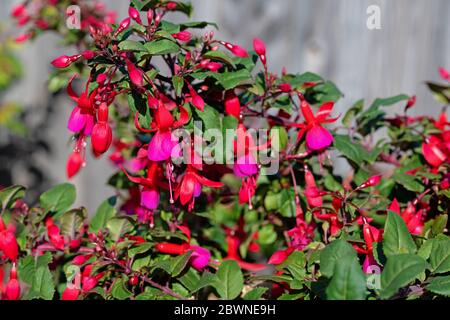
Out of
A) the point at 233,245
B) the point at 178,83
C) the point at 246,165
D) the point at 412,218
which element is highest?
the point at 178,83

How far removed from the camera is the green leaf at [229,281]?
87cm

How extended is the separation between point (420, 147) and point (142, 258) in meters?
0.56

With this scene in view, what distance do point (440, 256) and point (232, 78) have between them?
366mm

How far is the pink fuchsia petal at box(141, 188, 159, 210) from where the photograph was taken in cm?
90

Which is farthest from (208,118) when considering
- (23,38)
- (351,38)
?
(351,38)

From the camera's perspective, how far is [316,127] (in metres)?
0.93

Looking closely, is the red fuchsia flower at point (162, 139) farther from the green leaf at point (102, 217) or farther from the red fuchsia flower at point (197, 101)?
the green leaf at point (102, 217)

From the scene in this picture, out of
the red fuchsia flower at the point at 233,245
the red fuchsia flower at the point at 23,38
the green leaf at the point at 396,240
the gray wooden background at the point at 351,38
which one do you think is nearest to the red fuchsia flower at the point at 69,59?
the green leaf at the point at 396,240

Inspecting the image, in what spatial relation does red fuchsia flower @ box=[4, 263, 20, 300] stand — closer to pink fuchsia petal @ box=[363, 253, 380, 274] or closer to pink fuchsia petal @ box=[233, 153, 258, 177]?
pink fuchsia petal @ box=[233, 153, 258, 177]

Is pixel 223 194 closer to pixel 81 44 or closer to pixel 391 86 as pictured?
pixel 81 44

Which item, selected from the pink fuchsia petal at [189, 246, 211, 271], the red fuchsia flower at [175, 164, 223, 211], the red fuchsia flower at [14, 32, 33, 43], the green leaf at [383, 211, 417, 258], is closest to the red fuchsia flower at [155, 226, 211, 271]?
the pink fuchsia petal at [189, 246, 211, 271]

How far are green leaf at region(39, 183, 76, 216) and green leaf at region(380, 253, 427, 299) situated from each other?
24.4 inches

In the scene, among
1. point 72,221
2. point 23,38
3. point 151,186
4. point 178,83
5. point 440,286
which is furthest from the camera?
point 23,38

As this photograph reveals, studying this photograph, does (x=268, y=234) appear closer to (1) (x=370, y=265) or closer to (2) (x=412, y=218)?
(2) (x=412, y=218)
